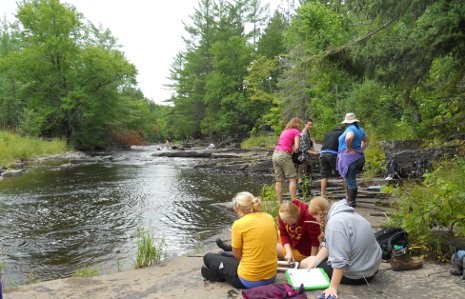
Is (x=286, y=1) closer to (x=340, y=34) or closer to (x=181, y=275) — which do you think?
(x=340, y=34)

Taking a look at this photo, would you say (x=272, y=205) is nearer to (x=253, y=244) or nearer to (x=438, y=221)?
(x=438, y=221)

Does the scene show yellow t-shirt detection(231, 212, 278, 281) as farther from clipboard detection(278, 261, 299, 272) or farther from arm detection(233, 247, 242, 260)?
clipboard detection(278, 261, 299, 272)

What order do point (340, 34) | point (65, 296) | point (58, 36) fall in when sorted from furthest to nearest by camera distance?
1. point (58, 36)
2. point (340, 34)
3. point (65, 296)

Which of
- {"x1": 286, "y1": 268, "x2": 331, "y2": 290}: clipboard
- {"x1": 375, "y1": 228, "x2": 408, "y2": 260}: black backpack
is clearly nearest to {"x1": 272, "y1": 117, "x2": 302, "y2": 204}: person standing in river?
{"x1": 375, "y1": 228, "x2": 408, "y2": 260}: black backpack

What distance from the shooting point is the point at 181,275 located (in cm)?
492

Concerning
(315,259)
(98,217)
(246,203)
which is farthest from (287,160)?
(98,217)

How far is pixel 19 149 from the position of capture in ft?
76.2

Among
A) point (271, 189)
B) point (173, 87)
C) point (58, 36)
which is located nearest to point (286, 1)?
point (173, 87)

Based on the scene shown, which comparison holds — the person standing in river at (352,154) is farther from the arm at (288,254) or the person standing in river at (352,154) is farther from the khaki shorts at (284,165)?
the arm at (288,254)

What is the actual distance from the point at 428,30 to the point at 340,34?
1497cm

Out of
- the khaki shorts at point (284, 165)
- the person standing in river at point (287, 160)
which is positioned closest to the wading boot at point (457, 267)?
the person standing in river at point (287, 160)

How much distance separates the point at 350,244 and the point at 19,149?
77.7 feet

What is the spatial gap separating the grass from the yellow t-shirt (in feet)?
59.2

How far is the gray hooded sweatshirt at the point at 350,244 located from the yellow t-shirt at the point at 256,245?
23.6 inches
